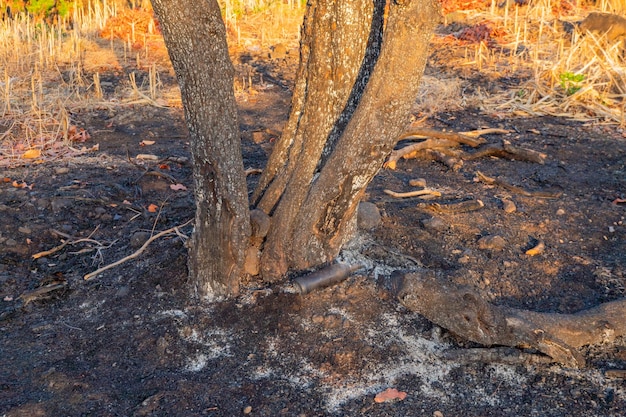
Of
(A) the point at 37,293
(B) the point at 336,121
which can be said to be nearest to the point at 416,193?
(B) the point at 336,121

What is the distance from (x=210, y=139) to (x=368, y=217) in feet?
4.17

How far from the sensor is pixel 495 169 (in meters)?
5.73

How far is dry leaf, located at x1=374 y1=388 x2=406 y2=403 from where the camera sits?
118 inches

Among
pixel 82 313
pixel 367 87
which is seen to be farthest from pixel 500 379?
pixel 82 313

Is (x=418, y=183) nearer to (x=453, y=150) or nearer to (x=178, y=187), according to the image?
(x=453, y=150)

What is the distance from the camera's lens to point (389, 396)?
3.03 metres

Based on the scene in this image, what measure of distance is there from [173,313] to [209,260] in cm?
35

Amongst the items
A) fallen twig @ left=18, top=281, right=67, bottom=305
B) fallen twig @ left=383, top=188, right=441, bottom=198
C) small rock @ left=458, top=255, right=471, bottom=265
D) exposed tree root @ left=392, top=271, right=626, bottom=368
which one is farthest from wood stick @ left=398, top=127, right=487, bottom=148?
fallen twig @ left=18, top=281, right=67, bottom=305

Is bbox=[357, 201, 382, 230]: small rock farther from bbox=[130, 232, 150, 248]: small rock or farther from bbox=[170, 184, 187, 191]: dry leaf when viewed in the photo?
bbox=[170, 184, 187, 191]: dry leaf

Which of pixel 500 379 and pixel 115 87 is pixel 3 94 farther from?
pixel 500 379

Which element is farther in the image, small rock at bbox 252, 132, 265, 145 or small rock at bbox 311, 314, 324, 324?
small rock at bbox 252, 132, 265, 145

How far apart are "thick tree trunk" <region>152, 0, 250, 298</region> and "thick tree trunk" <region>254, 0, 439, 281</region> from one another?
0.29 meters

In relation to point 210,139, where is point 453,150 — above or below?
below

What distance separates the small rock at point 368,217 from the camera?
4.11 m
